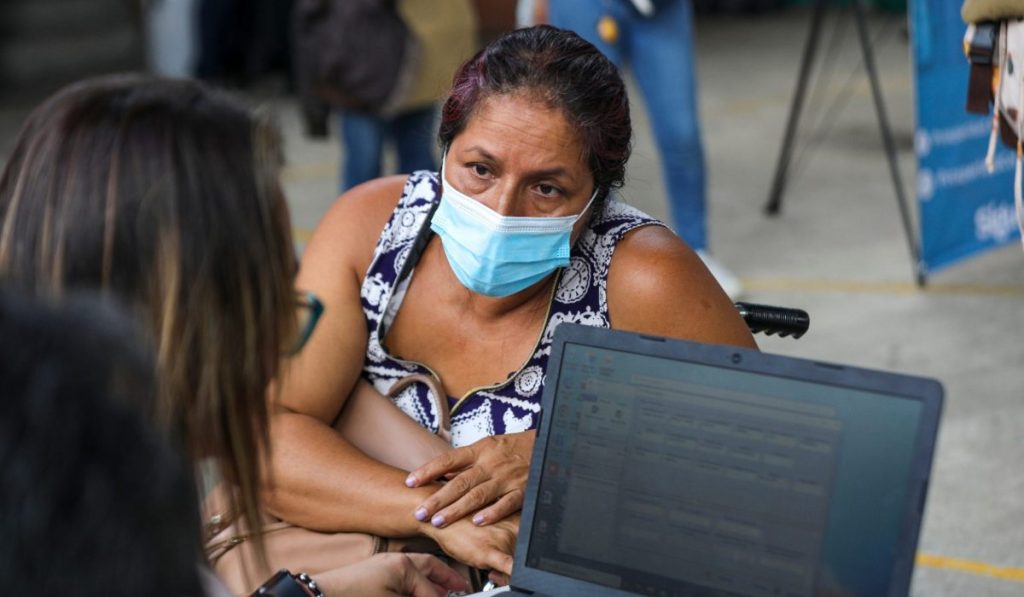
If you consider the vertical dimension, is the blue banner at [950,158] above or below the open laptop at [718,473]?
above

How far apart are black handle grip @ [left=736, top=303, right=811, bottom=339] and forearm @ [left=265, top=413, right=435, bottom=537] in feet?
1.95

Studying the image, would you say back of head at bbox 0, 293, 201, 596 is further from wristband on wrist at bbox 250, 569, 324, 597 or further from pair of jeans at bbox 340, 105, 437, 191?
pair of jeans at bbox 340, 105, 437, 191

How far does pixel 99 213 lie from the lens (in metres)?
1.27

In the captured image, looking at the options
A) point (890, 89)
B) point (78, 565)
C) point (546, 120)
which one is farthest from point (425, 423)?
point (890, 89)

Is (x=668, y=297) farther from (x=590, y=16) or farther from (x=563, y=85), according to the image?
(x=590, y=16)

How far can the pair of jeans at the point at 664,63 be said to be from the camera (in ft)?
15.3

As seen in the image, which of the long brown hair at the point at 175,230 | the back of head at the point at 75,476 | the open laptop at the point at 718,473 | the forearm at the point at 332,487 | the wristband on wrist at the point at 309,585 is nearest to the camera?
the back of head at the point at 75,476

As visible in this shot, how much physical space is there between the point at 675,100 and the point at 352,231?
2.74 m

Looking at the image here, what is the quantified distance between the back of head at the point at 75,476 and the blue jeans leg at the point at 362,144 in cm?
443

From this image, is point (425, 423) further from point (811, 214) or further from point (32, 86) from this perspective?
point (32, 86)

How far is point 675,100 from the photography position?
4.74 m

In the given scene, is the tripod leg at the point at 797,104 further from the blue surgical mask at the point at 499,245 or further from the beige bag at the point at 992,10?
the blue surgical mask at the point at 499,245

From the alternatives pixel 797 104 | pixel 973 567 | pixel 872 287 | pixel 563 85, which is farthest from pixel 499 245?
pixel 797 104

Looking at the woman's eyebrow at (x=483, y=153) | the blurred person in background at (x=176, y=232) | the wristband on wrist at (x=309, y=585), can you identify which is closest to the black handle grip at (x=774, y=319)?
A: the woman's eyebrow at (x=483, y=153)
